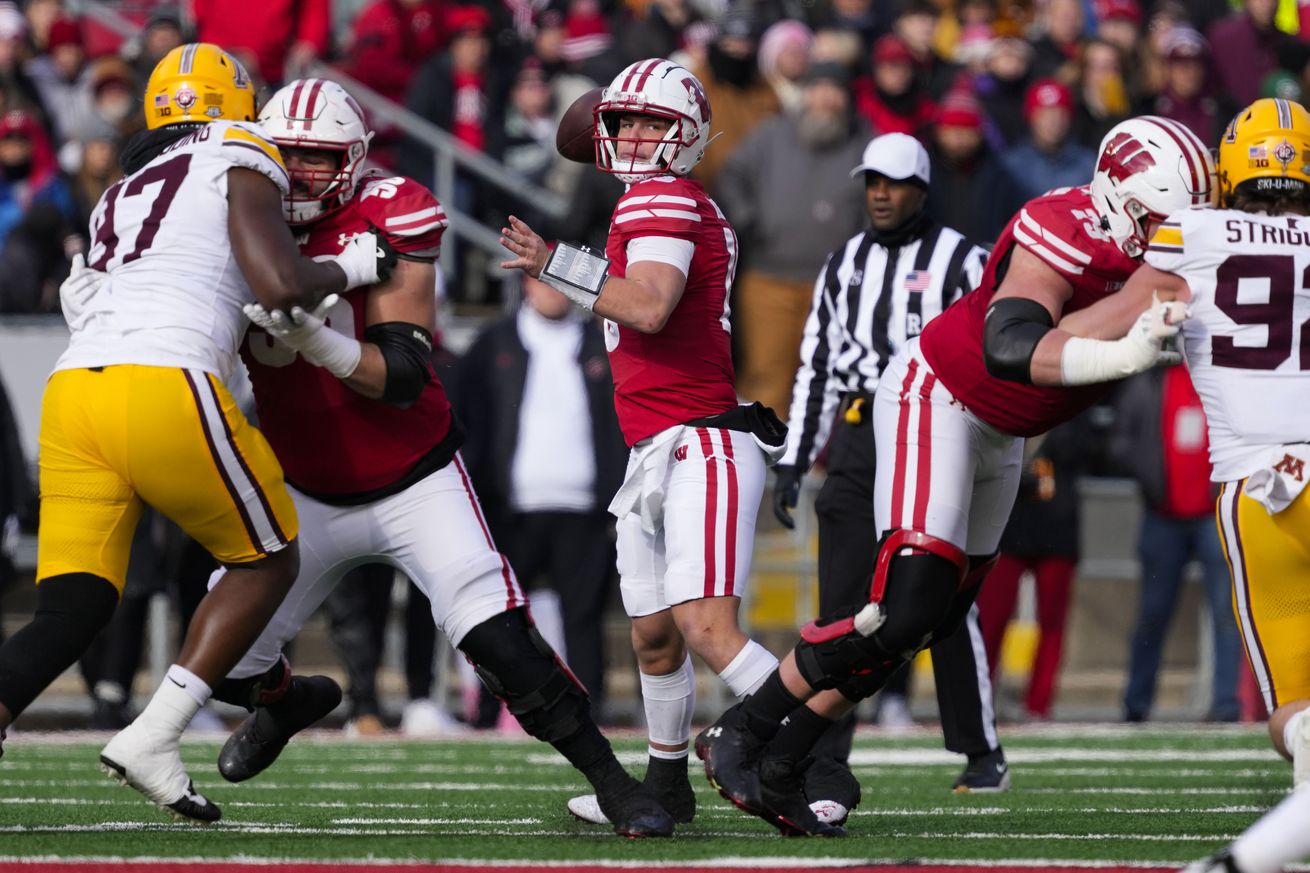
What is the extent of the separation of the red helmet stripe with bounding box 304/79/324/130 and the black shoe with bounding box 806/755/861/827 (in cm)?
208

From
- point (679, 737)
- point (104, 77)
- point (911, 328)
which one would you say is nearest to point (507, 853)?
point (679, 737)

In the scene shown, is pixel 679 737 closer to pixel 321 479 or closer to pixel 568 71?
pixel 321 479

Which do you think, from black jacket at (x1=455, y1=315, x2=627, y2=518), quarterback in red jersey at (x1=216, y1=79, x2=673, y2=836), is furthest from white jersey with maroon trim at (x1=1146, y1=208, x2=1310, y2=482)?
black jacket at (x1=455, y1=315, x2=627, y2=518)

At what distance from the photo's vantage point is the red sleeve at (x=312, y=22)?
1155 centimetres

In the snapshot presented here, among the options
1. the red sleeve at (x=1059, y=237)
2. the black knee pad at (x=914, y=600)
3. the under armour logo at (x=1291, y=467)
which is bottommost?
the black knee pad at (x=914, y=600)

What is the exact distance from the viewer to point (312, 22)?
37.9 feet

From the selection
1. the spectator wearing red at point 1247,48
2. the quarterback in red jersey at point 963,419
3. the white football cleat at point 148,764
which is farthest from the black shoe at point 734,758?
the spectator wearing red at point 1247,48

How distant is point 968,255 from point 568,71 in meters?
5.72

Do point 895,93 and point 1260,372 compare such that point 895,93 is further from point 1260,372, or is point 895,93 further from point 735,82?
point 1260,372

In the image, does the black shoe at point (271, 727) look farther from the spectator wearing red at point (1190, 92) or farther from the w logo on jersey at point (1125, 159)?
A: the spectator wearing red at point (1190, 92)

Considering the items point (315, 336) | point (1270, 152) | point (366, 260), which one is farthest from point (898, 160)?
point (315, 336)

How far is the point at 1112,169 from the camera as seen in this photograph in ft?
16.9

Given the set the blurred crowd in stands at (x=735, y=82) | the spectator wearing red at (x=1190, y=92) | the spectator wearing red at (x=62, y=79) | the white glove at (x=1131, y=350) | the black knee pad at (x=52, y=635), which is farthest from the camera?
the spectator wearing red at (x=62, y=79)

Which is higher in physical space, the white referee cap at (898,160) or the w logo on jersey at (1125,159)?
the w logo on jersey at (1125,159)
